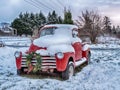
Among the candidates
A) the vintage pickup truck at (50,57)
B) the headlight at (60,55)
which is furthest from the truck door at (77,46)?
the headlight at (60,55)

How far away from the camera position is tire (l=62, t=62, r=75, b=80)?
8422 mm

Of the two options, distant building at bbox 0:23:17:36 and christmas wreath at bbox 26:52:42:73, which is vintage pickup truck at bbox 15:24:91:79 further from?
distant building at bbox 0:23:17:36

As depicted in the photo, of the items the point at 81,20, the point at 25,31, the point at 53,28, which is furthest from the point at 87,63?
the point at 25,31

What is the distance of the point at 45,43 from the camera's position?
9.05 metres

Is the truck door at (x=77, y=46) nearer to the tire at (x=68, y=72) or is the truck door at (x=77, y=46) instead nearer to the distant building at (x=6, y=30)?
the tire at (x=68, y=72)

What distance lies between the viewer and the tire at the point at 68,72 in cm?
842

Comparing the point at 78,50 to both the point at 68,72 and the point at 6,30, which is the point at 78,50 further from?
the point at 6,30

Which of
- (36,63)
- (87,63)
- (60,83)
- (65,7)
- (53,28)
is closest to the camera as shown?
(60,83)

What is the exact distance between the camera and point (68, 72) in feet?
28.1

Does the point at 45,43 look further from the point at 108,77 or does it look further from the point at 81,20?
the point at 81,20

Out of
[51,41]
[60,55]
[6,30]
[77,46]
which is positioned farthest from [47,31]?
[6,30]

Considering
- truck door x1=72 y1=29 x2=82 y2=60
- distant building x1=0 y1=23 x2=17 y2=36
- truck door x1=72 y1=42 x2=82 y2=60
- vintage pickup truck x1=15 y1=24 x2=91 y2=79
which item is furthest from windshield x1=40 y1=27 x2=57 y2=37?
distant building x1=0 y1=23 x2=17 y2=36

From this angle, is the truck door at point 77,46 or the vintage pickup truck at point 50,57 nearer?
the vintage pickup truck at point 50,57

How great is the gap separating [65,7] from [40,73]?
29140 millimetres
